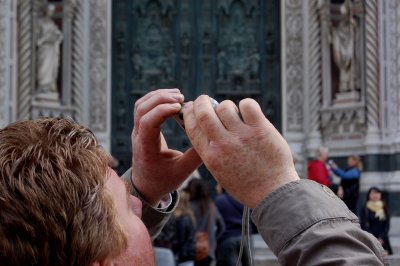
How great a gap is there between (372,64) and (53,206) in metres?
12.3

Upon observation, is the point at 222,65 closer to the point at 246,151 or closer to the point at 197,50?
the point at 197,50

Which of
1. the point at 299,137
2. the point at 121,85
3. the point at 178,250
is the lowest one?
the point at 178,250

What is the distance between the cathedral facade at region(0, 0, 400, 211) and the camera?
42.5ft

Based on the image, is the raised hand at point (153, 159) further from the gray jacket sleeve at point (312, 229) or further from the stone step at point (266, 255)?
the stone step at point (266, 255)

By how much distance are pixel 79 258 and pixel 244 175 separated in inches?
11.0

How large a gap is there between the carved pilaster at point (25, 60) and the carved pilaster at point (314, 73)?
14.2ft

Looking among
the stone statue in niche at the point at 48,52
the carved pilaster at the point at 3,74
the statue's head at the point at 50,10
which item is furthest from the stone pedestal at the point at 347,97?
the carved pilaster at the point at 3,74

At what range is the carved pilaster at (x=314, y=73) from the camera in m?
13.7

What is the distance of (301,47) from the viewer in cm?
1392

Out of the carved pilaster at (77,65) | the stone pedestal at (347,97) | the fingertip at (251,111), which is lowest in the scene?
the fingertip at (251,111)

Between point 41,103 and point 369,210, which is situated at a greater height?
point 41,103

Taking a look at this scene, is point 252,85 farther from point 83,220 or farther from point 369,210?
point 83,220

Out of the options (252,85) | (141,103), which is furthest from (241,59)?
(141,103)

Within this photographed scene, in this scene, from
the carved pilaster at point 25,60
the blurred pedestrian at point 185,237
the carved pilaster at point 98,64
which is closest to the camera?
the blurred pedestrian at point 185,237
